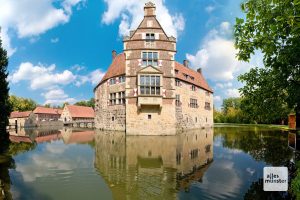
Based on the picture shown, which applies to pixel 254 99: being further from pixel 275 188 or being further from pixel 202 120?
pixel 202 120

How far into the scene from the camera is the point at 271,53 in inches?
360

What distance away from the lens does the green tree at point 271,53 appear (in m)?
8.47

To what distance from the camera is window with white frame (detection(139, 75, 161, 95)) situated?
2792 cm

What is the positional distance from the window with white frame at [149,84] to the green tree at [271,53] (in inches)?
679

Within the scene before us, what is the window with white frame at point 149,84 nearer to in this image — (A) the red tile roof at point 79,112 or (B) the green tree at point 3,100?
(B) the green tree at point 3,100

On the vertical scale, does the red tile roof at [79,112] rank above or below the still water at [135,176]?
above

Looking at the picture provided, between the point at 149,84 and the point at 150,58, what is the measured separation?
341cm

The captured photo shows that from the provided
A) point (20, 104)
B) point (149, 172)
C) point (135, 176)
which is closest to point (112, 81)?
point (149, 172)

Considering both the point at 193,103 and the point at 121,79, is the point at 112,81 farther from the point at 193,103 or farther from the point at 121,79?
the point at 193,103

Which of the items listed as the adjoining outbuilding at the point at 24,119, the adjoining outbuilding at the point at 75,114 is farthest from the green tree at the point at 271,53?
the adjoining outbuilding at the point at 24,119

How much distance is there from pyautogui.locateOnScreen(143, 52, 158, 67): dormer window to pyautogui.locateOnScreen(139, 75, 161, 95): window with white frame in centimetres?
180

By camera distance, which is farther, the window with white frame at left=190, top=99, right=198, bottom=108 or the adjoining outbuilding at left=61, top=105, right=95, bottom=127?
the adjoining outbuilding at left=61, top=105, right=95, bottom=127

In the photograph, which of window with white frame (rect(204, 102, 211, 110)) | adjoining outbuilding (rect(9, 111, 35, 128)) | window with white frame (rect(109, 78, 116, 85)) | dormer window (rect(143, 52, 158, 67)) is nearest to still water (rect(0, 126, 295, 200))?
dormer window (rect(143, 52, 158, 67))

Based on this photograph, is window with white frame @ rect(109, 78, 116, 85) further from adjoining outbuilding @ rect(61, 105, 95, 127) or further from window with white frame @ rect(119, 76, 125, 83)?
adjoining outbuilding @ rect(61, 105, 95, 127)
